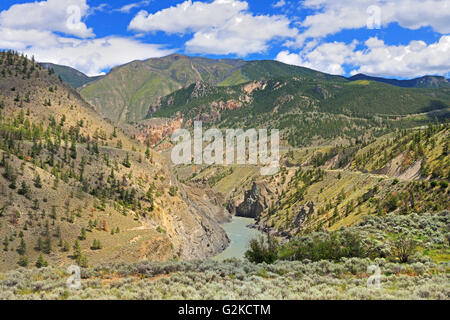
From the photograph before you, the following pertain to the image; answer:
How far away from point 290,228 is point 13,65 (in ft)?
237

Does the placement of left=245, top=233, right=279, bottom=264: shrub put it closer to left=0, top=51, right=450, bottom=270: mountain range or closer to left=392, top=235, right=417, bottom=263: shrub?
left=392, top=235, right=417, bottom=263: shrub

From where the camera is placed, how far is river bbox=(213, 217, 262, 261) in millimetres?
67188

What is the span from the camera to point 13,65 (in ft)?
288

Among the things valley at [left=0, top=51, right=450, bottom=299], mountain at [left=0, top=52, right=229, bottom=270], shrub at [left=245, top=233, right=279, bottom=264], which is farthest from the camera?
mountain at [left=0, top=52, right=229, bottom=270]

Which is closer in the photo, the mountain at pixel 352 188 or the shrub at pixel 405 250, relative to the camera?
the shrub at pixel 405 250

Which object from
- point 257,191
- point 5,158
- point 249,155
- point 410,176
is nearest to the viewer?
point 5,158

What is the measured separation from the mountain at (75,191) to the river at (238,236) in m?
2.16

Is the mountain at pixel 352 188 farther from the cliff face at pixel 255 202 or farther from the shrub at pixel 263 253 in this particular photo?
the shrub at pixel 263 253

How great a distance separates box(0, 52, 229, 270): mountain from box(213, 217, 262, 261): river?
2163 mm

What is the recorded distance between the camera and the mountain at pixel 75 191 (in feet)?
132

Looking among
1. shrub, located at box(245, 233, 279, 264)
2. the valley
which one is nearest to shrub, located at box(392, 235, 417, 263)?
the valley

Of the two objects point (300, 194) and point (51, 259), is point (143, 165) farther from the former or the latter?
point (300, 194)

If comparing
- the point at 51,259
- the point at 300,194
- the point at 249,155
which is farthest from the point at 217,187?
the point at 51,259

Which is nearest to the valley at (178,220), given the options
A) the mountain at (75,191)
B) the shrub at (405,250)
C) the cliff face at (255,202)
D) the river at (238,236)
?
the shrub at (405,250)
